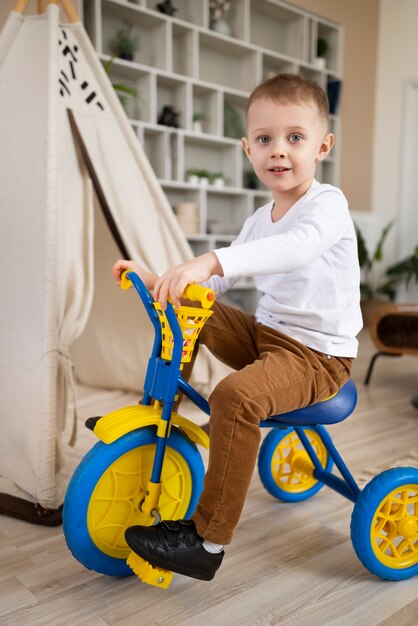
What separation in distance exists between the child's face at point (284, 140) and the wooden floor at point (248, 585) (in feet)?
2.87

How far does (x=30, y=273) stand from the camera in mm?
1529

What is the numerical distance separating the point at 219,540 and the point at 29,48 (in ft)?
4.75

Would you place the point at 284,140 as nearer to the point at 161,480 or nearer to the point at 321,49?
the point at 161,480

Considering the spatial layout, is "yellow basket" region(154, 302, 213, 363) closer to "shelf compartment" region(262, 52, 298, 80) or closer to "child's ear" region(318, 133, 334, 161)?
"child's ear" region(318, 133, 334, 161)

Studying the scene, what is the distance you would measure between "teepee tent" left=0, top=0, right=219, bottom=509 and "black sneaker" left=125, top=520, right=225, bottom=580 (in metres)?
0.53

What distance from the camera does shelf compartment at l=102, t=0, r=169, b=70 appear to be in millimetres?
3693

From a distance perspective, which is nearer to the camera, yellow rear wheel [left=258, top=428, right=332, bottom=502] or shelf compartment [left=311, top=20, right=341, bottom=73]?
yellow rear wheel [left=258, top=428, right=332, bottom=502]

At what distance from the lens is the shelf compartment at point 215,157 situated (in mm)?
4340

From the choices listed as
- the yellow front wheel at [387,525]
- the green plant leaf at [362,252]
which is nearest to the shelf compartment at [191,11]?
the green plant leaf at [362,252]

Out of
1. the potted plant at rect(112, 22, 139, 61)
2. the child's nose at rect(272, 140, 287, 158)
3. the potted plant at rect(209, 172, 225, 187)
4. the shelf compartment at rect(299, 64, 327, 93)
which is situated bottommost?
the child's nose at rect(272, 140, 287, 158)

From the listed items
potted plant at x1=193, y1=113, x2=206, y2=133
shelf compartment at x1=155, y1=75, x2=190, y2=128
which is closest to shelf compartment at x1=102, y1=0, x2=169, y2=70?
shelf compartment at x1=155, y1=75, x2=190, y2=128

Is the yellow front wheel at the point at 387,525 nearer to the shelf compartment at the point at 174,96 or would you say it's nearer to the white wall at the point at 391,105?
the shelf compartment at the point at 174,96

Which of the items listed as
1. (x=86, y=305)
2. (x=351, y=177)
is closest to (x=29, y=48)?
(x=86, y=305)

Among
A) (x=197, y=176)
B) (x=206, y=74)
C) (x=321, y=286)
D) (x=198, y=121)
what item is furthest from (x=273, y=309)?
(x=206, y=74)
